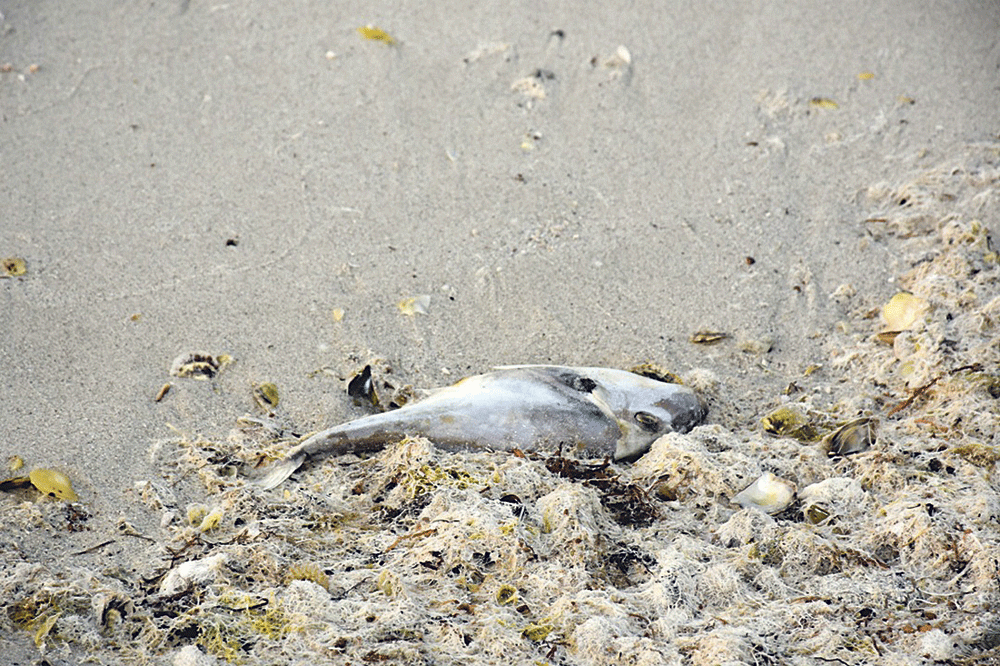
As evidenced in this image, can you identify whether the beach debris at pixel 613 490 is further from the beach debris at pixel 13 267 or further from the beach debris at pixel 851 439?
the beach debris at pixel 13 267

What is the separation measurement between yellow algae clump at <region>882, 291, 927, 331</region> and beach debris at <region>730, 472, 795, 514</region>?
101 cm

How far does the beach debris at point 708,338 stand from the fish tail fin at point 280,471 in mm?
1558

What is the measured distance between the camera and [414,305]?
3.69 metres

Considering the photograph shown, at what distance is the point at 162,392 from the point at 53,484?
529 mm

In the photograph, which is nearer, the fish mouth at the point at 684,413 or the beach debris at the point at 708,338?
the fish mouth at the point at 684,413

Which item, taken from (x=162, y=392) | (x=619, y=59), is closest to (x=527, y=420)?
(x=162, y=392)

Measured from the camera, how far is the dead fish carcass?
3.07 metres

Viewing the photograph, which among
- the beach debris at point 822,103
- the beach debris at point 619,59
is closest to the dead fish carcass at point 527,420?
the beach debris at point 822,103

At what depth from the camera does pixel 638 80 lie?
4.64 m

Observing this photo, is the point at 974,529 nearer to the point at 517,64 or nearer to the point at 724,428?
the point at 724,428

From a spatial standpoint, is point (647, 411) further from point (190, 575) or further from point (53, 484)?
point (53, 484)

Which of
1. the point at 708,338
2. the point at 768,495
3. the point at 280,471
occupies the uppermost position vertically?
Result: the point at 708,338

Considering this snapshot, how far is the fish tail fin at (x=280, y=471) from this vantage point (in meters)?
2.96

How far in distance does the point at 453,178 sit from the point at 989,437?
2401 millimetres
